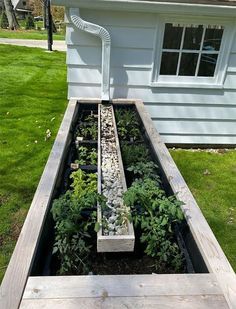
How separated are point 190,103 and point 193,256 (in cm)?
323

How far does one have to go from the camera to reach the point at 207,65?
4422 millimetres

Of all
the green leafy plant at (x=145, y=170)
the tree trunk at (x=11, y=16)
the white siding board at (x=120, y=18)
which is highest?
the white siding board at (x=120, y=18)

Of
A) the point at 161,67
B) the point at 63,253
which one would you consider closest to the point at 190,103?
the point at 161,67

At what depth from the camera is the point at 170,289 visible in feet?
4.58

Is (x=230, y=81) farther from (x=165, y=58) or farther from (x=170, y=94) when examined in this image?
(x=165, y=58)

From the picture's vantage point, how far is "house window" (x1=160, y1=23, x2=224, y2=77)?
4.14 m

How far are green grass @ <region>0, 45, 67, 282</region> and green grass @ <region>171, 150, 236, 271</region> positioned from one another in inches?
77.1

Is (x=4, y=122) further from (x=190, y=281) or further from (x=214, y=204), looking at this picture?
(x=190, y=281)

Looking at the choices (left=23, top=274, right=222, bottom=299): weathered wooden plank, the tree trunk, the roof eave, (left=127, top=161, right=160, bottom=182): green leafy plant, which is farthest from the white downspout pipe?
the tree trunk

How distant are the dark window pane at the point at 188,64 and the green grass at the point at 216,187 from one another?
49.1 inches

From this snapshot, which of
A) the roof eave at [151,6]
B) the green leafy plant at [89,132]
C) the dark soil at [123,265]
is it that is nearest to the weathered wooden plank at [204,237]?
the dark soil at [123,265]

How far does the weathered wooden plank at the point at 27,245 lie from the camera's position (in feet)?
4.32

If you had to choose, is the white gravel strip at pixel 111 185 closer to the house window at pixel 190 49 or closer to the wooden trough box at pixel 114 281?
the wooden trough box at pixel 114 281

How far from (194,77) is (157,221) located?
3.21 meters
